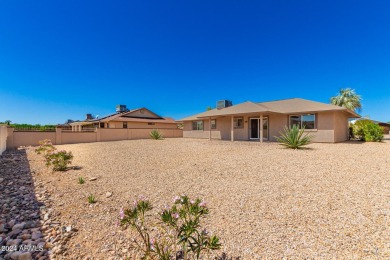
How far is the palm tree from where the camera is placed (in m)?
28.4

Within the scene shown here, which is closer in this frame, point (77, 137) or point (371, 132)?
point (371, 132)

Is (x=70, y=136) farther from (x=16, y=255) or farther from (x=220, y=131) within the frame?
(x=16, y=255)

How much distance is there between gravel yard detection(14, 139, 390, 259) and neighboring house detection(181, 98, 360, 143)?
26.5ft

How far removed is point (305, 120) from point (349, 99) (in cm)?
2125

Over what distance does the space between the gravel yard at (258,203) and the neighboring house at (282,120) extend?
8.08 metres

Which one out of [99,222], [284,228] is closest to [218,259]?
[284,228]

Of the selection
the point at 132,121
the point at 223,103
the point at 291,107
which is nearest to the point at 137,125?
the point at 132,121

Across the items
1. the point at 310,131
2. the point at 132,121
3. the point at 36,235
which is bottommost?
the point at 36,235

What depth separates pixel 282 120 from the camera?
15.7 m

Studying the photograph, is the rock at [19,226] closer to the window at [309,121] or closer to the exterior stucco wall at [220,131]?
the exterior stucco wall at [220,131]

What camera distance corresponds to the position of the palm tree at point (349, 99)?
28359mm

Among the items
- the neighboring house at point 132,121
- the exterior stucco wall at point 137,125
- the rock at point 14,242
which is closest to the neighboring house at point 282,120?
the exterior stucco wall at point 137,125

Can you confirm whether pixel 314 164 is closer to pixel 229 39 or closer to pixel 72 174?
pixel 72 174

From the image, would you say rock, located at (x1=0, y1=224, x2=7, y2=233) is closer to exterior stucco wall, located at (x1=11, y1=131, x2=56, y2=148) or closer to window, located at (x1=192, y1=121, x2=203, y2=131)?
exterior stucco wall, located at (x1=11, y1=131, x2=56, y2=148)
